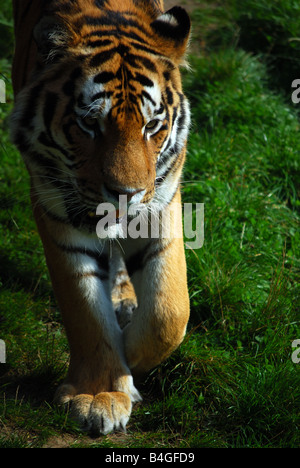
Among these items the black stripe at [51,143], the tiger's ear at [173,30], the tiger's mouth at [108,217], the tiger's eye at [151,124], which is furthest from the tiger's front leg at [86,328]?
the tiger's ear at [173,30]

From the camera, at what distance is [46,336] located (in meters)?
3.49

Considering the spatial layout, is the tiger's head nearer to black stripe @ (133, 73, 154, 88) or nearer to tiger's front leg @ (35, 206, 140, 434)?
black stripe @ (133, 73, 154, 88)

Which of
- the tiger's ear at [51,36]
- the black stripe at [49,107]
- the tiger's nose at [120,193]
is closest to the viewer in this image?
the tiger's nose at [120,193]

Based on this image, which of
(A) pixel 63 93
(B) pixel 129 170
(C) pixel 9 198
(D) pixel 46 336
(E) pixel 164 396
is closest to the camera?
(B) pixel 129 170

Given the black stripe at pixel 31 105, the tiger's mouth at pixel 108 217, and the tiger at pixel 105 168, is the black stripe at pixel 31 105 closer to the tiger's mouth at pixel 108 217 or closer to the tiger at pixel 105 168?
the tiger at pixel 105 168

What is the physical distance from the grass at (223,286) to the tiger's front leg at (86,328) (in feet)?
0.47

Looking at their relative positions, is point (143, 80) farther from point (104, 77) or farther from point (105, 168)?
point (105, 168)

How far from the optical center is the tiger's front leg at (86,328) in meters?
3.00

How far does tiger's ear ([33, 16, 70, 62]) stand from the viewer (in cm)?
279

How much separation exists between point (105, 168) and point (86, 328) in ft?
2.55

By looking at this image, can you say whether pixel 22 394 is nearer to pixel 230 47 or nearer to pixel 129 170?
pixel 129 170

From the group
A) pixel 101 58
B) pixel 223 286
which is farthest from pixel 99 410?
pixel 101 58
